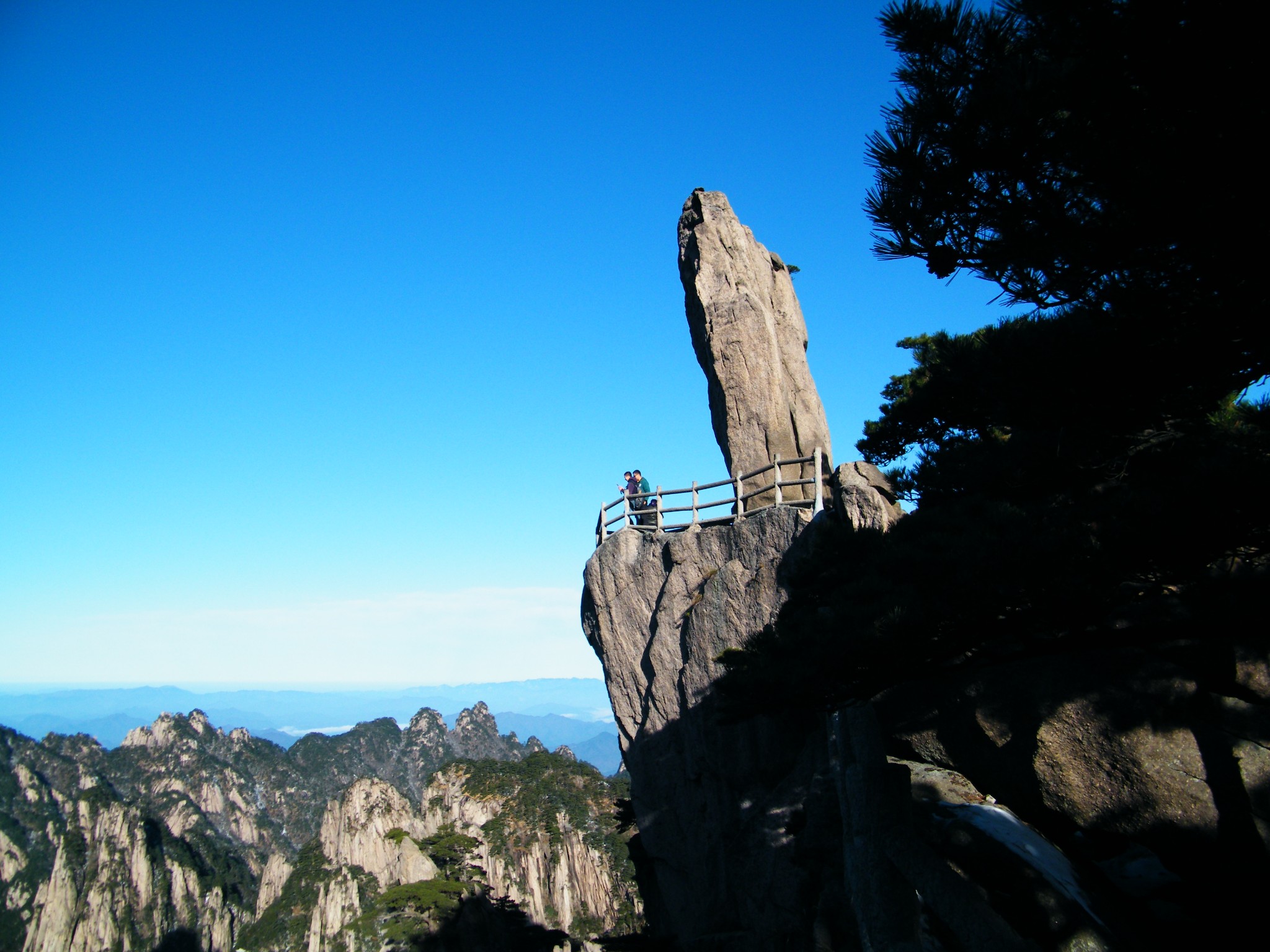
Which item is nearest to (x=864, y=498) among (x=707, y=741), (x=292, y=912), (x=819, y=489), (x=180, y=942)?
(x=819, y=489)

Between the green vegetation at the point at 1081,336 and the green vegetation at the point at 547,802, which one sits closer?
the green vegetation at the point at 1081,336

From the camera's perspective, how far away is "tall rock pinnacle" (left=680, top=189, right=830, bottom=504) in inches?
795

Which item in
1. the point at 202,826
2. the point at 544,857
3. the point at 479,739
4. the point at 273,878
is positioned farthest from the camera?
the point at 479,739

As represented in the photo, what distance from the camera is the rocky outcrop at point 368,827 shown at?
182ft

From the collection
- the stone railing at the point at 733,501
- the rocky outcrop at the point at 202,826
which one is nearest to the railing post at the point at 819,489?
the stone railing at the point at 733,501

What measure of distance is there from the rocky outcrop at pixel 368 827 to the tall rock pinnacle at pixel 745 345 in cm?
4383

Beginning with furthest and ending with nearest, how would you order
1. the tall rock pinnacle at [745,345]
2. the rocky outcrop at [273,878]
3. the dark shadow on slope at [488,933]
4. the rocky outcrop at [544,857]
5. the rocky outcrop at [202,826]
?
the rocky outcrop at [273,878]
the rocky outcrop at [202,826]
the rocky outcrop at [544,857]
the dark shadow on slope at [488,933]
the tall rock pinnacle at [745,345]

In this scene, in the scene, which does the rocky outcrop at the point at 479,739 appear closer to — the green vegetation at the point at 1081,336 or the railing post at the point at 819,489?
the railing post at the point at 819,489

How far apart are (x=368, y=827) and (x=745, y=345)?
5127 centimetres

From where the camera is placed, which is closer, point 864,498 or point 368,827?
point 864,498

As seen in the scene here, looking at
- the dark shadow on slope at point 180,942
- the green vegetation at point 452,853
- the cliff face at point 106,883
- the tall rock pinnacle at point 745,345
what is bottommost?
the dark shadow on slope at point 180,942

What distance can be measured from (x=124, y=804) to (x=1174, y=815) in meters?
88.9

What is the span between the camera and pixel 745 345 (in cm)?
2064

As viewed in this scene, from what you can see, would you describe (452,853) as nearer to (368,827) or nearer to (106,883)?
(368,827)
